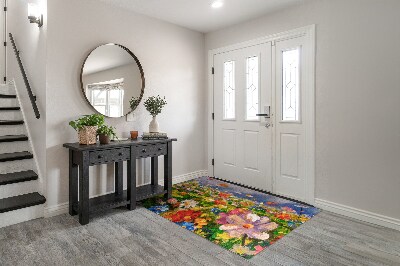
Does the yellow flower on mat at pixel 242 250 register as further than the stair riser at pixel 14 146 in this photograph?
No

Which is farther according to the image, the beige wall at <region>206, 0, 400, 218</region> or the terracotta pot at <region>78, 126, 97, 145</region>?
the terracotta pot at <region>78, 126, 97, 145</region>

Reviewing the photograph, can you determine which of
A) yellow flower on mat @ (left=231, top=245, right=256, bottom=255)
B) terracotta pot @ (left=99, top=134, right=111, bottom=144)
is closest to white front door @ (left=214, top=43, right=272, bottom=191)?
yellow flower on mat @ (left=231, top=245, right=256, bottom=255)

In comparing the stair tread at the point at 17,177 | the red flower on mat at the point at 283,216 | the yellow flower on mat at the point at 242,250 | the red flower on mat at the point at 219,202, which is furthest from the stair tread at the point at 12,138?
the red flower on mat at the point at 283,216

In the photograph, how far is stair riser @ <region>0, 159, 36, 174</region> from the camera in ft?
9.78

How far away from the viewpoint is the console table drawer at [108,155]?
8.91ft

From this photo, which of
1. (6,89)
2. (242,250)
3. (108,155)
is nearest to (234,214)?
(242,250)

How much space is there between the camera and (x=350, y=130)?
287 cm

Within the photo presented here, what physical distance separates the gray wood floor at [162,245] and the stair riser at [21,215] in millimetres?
78

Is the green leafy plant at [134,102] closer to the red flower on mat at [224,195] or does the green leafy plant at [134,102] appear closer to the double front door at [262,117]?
the double front door at [262,117]

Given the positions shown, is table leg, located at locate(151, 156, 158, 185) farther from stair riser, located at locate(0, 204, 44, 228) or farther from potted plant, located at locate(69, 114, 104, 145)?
stair riser, located at locate(0, 204, 44, 228)

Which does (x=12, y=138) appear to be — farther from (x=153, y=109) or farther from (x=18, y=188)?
(x=153, y=109)

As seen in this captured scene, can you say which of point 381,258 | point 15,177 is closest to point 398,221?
point 381,258

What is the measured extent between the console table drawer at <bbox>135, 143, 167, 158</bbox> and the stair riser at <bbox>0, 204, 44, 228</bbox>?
1.16 metres

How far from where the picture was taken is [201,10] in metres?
3.48
